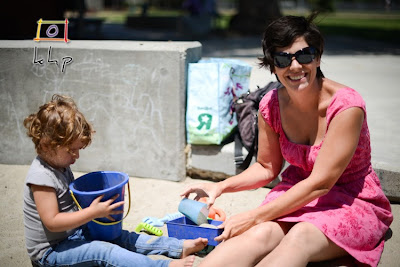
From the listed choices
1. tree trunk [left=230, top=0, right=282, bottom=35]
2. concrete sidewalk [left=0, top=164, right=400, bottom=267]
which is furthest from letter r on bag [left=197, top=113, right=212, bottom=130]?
tree trunk [left=230, top=0, right=282, bottom=35]

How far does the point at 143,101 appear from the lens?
4.07 meters

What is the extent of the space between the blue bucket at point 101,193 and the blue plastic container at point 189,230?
1.25 feet

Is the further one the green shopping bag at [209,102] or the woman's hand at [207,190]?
the green shopping bag at [209,102]

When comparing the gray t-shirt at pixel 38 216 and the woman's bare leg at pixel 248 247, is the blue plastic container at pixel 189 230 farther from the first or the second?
the gray t-shirt at pixel 38 216

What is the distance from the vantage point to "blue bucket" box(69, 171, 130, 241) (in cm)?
247

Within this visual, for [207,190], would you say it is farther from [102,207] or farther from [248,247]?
[102,207]

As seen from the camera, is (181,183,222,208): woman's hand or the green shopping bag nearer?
(181,183,222,208): woman's hand

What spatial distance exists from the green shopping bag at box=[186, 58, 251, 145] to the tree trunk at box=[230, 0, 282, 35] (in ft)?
37.4

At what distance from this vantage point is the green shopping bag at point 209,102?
13.0 feet

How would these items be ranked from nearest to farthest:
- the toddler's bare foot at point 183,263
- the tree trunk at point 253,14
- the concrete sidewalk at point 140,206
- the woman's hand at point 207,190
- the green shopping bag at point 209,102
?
the toddler's bare foot at point 183,263 → the woman's hand at point 207,190 → the concrete sidewalk at point 140,206 → the green shopping bag at point 209,102 → the tree trunk at point 253,14

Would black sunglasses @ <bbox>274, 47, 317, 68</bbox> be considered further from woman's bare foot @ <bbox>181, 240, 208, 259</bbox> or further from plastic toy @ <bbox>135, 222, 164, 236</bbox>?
plastic toy @ <bbox>135, 222, 164, 236</bbox>

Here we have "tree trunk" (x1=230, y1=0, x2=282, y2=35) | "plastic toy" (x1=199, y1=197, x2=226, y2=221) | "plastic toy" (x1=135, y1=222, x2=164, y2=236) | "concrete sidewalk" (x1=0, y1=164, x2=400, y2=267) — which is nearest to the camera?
"concrete sidewalk" (x1=0, y1=164, x2=400, y2=267)

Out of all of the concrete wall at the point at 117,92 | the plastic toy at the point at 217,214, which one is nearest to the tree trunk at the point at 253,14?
the concrete wall at the point at 117,92

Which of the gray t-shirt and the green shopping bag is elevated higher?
the green shopping bag
